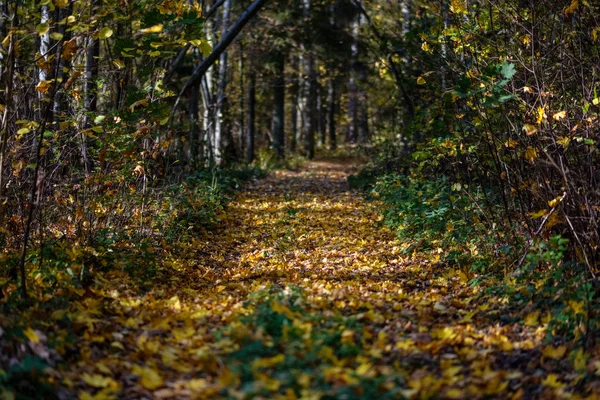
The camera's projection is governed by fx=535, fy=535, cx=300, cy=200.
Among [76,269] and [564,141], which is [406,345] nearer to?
[564,141]

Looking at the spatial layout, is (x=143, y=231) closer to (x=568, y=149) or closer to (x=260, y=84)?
(x=568, y=149)

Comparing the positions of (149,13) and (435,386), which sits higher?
(149,13)

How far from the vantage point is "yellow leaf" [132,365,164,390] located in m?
3.17

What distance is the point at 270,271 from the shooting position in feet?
20.0

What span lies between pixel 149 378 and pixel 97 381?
300mm

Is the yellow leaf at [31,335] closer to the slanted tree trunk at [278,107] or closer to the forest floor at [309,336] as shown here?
the forest floor at [309,336]

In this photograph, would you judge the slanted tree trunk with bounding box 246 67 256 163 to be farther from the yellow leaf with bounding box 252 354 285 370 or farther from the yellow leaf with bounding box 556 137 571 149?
the yellow leaf with bounding box 252 354 285 370

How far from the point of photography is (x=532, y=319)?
4250mm

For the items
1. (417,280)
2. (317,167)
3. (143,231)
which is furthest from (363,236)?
(317,167)

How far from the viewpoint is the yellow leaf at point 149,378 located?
3.17 m

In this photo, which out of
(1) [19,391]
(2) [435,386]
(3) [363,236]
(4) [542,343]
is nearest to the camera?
(1) [19,391]

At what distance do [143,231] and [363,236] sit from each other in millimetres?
3323

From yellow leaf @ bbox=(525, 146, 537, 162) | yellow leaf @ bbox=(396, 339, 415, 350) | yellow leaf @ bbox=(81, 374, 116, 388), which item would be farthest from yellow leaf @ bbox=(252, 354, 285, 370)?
yellow leaf @ bbox=(525, 146, 537, 162)

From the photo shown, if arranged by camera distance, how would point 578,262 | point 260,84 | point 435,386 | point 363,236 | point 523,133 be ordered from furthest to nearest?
point 260,84, point 363,236, point 523,133, point 578,262, point 435,386
